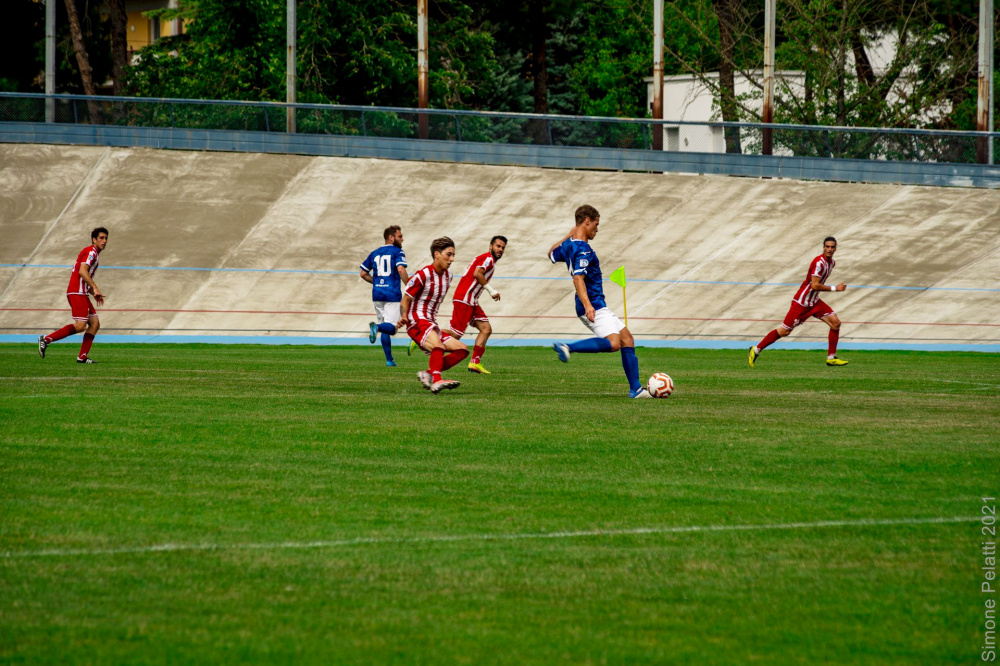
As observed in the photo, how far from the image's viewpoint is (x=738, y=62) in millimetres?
55688

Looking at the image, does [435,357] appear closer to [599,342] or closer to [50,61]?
[599,342]

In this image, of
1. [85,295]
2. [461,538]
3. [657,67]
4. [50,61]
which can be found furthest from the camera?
[657,67]

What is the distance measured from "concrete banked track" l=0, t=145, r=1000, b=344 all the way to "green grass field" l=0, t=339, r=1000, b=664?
17049 mm

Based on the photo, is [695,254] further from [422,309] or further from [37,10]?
[37,10]

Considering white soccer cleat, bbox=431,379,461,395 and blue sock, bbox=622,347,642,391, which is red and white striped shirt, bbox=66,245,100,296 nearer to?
white soccer cleat, bbox=431,379,461,395

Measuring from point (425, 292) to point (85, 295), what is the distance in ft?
25.5

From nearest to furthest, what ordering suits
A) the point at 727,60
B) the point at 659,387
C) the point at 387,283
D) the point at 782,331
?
the point at 659,387 < the point at 387,283 < the point at 782,331 < the point at 727,60

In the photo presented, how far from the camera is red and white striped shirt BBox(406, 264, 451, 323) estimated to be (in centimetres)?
1516

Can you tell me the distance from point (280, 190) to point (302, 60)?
13159mm

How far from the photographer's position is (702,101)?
57.1 metres

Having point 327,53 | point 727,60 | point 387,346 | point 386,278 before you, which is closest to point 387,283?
point 386,278

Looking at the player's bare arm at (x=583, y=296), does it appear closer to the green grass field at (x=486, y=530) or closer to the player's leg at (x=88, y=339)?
the green grass field at (x=486, y=530)

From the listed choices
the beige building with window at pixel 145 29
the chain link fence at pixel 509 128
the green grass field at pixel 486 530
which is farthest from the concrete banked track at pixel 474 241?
the beige building with window at pixel 145 29

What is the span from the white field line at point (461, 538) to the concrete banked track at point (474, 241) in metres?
22.3
